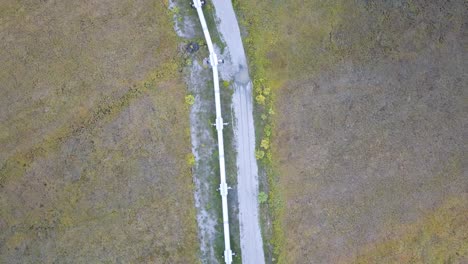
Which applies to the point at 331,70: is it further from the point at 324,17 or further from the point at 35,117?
the point at 35,117

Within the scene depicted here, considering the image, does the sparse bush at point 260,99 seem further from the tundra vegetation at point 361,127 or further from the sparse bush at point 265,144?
the sparse bush at point 265,144

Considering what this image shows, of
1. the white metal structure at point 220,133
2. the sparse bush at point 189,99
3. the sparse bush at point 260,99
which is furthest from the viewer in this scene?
the sparse bush at point 260,99

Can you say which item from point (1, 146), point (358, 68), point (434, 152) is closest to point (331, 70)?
point (358, 68)

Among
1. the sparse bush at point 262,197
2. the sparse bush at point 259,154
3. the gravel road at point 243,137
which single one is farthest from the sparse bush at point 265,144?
the sparse bush at point 262,197

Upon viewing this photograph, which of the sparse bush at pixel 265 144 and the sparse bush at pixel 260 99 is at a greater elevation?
the sparse bush at pixel 260 99

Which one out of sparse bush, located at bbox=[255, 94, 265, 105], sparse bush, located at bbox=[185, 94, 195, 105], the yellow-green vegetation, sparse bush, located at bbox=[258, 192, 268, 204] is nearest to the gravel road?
sparse bush, located at bbox=[258, 192, 268, 204]

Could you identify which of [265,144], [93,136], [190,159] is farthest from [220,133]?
[93,136]
